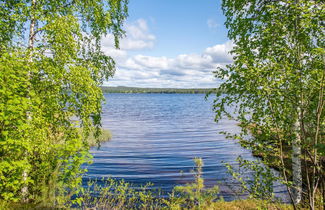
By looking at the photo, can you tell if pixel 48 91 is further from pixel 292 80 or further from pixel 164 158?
pixel 164 158

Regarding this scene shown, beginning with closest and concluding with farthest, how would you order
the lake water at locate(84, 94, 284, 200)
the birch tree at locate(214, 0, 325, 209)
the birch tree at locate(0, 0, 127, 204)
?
the birch tree at locate(214, 0, 325, 209), the birch tree at locate(0, 0, 127, 204), the lake water at locate(84, 94, 284, 200)

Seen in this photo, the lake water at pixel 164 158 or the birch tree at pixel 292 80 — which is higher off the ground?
the birch tree at pixel 292 80

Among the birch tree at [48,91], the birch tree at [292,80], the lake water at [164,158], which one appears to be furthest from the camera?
the lake water at [164,158]

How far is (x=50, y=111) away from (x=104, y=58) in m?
4.00

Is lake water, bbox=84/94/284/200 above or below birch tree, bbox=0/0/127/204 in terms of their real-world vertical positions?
below

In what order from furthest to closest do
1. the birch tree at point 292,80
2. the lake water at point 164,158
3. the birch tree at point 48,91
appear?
the lake water at point 164,158 → the birch tree at point 48,91 → the birch tree at point 292,80

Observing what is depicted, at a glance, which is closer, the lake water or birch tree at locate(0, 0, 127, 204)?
birch tree at locate(0, 0, 127, 204)

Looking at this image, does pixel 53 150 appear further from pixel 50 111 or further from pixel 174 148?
pixel 174 148

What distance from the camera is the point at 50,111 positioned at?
7844 mm

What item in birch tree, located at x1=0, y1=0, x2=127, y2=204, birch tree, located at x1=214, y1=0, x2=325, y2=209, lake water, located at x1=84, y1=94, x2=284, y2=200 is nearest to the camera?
birch tree, located at x1=214, y1=0, x2=325, y2=209

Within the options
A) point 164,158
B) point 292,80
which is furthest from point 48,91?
point 164,158

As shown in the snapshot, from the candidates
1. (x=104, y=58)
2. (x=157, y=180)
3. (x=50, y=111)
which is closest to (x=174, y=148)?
(x=157, y=180)

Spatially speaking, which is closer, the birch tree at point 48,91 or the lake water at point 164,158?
the birch tree at point 48,91

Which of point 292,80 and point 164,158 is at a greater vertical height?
point 292,80
